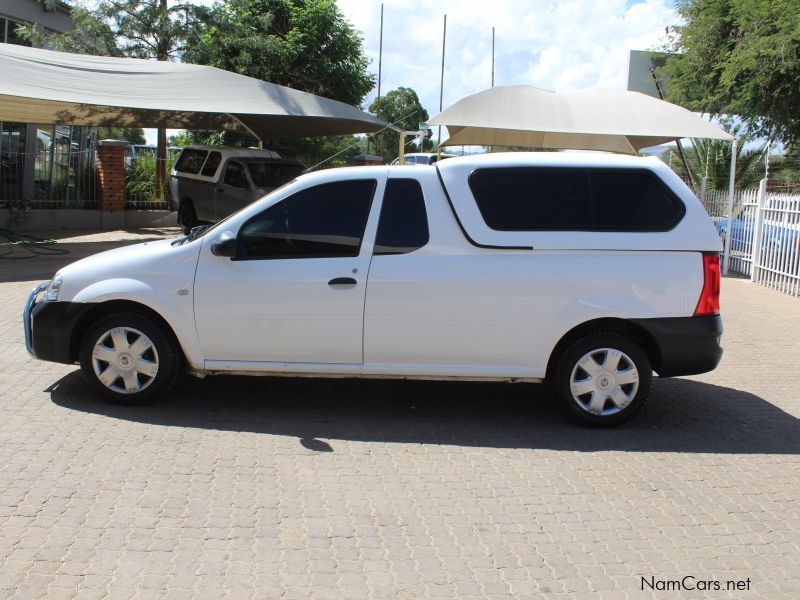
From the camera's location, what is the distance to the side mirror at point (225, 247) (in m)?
6.01

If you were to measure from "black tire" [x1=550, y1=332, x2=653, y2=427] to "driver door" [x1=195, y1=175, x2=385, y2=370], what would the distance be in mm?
1464

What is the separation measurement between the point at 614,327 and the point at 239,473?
2808 millimetres

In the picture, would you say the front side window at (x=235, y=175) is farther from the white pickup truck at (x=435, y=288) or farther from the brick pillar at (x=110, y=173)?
the white pickup truck at (x=435, y=288)

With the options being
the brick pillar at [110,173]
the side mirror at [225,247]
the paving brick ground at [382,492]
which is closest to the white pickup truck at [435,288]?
the side mirror at [225,247]

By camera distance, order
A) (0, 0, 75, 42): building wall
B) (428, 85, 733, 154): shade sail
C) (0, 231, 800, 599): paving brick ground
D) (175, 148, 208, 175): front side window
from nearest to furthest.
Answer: (0, 231, 800, 599): paving brick ground < (428, 85, 733, 154): shade sail < (175, 148, 208, 175): front side window < (0, 0, 75, 42): building wall

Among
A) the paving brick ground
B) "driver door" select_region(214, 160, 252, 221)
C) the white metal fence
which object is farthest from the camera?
"driver door" select_region(214, 160, 252, 221)

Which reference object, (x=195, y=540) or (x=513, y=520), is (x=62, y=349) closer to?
(x=195, y=540)

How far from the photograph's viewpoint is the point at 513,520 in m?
4.56

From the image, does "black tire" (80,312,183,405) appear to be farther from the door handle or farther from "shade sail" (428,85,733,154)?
"shade sail" (428,85,733,154)

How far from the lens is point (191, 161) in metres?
19.6

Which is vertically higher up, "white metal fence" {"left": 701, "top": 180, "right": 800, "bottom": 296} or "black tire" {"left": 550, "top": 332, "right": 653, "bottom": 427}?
"white metal fence" {"left": 701, "top": 180, "right": 800, "bottom": 296}

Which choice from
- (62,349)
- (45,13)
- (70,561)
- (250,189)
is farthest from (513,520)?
(45,13)

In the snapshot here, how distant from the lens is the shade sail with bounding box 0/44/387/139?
1445cm

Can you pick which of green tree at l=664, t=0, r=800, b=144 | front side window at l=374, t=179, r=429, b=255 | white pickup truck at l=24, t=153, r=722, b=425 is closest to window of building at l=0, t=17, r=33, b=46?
green tree at l=664, t=0, r=800, b=144
